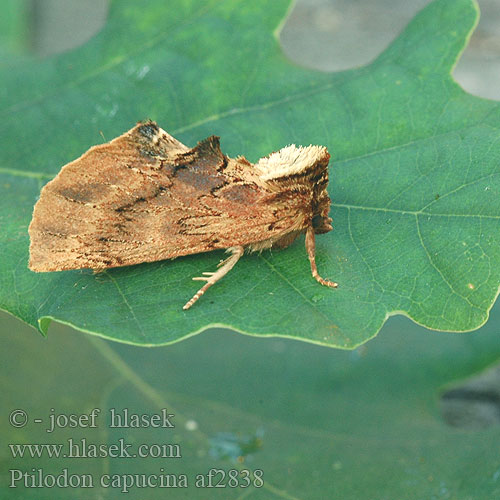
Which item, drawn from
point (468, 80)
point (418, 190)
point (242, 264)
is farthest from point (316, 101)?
point (468, 80)

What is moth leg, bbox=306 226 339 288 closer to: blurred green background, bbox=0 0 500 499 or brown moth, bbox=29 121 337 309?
brown moth, bbox=29 121 337 309

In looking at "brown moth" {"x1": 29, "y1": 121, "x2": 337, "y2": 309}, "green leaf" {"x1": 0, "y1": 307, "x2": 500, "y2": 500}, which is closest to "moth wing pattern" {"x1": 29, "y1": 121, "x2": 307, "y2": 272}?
"brown moth" {"x1": 29, "y1": 121, "x2": 337, "y2": 309}

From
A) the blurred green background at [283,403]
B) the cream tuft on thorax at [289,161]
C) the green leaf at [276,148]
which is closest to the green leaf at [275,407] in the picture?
the blurred green background at [283,403]

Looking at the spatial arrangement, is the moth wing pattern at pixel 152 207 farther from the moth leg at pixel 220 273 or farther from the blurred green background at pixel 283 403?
the blurred green background at pixel 283 403

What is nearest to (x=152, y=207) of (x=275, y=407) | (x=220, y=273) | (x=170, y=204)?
(x=170, y=204)

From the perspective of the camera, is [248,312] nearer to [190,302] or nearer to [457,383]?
[190,302]

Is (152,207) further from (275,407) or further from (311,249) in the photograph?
(275,407)
